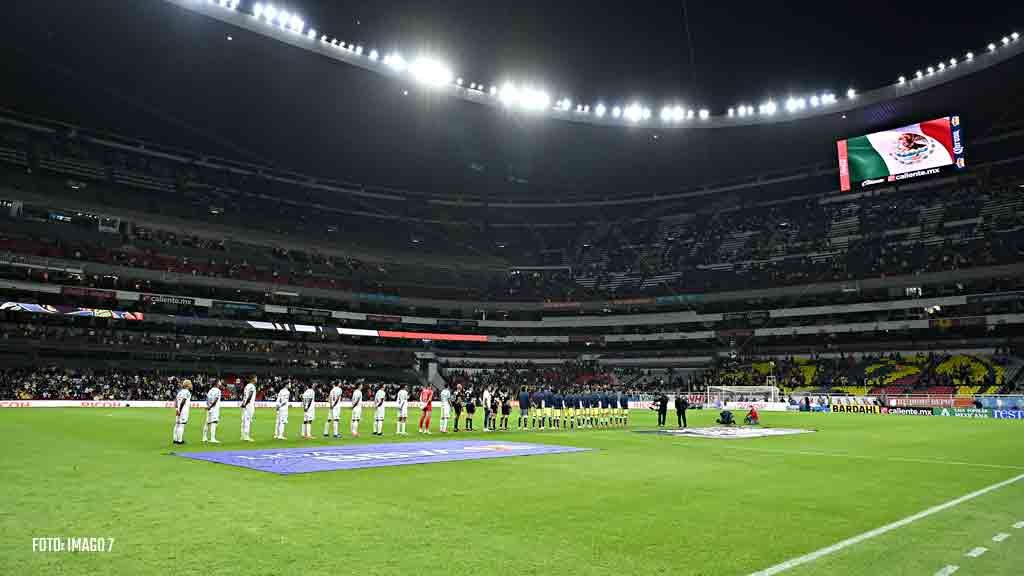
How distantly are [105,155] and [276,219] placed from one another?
56.1 ft

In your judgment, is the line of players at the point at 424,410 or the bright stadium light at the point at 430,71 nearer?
the line of players at the point at 424,410

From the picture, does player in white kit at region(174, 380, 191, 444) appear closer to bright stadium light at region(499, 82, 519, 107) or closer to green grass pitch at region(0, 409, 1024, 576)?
green grass pitch at region(0, 409, 1024, 576)

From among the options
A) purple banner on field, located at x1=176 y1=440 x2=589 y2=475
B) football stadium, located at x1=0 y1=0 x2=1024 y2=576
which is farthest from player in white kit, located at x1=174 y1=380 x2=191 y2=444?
purple banner on field, located at x1=176 y1=440 x2=589 y2=475

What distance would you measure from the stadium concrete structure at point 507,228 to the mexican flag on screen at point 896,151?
2.39m

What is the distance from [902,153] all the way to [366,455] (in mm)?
47579

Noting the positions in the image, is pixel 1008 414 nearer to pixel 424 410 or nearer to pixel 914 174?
pixel 914 174

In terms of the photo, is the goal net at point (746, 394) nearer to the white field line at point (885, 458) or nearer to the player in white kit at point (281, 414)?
the white field line at point (885, 458)

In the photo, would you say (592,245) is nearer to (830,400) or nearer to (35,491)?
(830,400)

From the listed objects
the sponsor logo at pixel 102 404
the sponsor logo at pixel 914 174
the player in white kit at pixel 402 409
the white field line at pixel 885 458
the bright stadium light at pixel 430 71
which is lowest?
the white field line at pixel 885 458

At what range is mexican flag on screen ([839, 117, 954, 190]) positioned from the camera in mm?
45688

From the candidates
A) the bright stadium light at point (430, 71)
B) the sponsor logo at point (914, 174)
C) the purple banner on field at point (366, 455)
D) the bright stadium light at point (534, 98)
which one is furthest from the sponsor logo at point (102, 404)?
the sponsor logo at point (914, 174)

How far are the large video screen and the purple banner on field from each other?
41016 mm

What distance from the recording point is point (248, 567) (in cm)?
616

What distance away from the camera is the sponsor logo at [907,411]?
4600 cm
